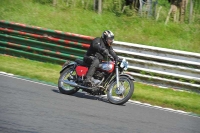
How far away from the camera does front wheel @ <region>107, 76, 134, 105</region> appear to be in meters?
10.8

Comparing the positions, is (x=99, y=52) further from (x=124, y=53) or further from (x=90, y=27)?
(x=90, y=27)

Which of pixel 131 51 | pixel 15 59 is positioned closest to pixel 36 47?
pixel 15 59

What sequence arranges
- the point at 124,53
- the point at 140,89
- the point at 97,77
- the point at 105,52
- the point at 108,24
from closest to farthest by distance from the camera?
the point at 105,52, the point at 97,77, the point at 140,89, the point at 124,53, the point at 108,24

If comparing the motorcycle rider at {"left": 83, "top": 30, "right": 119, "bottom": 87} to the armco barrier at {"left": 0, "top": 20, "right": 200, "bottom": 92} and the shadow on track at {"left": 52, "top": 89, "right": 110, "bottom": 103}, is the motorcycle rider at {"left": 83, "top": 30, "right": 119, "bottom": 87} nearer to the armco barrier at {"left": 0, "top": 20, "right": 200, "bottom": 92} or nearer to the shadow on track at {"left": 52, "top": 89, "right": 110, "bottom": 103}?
the shadow on track at {"left": 52, "top": 89, "right": 110, "bottom": 103}

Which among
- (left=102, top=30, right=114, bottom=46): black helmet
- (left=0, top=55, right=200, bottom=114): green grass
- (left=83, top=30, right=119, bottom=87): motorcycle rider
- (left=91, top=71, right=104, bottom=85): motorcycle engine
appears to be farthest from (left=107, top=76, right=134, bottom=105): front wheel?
(left=0, top=55, right=200, bottom=114): green grass

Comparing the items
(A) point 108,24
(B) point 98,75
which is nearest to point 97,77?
(B) point 98,75

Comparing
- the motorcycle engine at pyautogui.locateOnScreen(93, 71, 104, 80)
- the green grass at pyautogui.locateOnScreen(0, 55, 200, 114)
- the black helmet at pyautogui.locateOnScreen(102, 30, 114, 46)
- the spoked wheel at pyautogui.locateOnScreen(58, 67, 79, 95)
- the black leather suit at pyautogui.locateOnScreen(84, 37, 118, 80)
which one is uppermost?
the black helmet at pyautogui.locateOnScreen(102, 30, 114, 46)

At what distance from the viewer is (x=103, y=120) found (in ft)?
27.4

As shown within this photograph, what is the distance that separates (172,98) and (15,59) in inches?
221

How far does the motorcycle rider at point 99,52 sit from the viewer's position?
11234 mm

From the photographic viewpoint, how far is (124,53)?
1412 centimetres

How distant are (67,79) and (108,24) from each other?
20.8ft

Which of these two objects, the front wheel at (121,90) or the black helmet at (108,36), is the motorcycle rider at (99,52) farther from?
the front wheel at (121,90)

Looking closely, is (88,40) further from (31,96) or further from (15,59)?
(31,96)
